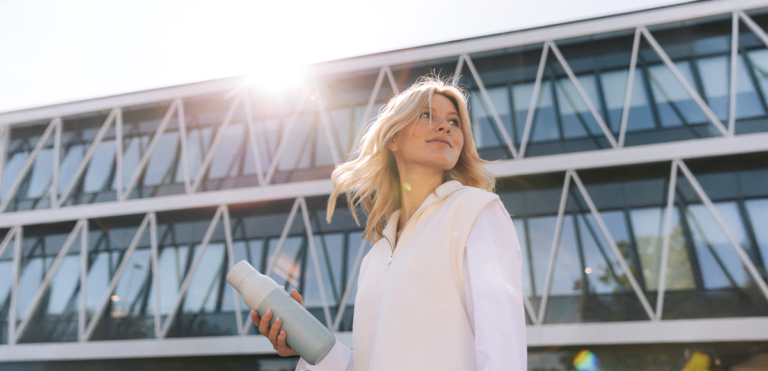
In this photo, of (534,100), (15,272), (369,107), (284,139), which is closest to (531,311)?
(534,100)

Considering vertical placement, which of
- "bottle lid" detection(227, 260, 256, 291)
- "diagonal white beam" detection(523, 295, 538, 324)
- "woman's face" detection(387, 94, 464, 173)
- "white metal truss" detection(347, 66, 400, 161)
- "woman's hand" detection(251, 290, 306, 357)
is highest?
"white metal truss" detection(347, 66, 400, 161)

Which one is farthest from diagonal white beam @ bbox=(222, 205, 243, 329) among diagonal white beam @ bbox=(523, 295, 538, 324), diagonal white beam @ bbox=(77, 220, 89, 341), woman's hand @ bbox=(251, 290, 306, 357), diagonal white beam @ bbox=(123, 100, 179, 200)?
woman's hand @ bbox=(251, 290, 306, 357)

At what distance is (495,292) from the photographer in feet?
3.88

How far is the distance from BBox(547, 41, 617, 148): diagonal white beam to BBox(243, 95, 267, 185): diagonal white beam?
25.2 ft

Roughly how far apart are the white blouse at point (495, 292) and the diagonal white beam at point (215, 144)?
11794mm

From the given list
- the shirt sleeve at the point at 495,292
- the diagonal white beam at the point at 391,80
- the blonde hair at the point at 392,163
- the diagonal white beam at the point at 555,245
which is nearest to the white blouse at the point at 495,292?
the shirt sleeve at the point at 495,292

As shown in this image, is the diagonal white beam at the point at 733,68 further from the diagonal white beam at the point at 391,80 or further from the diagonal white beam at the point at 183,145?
the diagonal white beam at the point at 183,145

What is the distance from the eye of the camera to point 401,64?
1172cm

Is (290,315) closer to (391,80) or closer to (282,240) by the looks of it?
(282,240)

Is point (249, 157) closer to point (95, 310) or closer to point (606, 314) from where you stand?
point (95, 310)

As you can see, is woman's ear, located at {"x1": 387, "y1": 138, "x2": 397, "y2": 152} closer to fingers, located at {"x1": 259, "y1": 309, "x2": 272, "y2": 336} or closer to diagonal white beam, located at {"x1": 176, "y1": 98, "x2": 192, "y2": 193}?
fingers, located at {"x1": 259, "y1": 309, "x2": 272, "y2": 336}

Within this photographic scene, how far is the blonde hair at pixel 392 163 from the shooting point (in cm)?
188

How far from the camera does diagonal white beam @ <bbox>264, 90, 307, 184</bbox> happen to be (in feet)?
38.6

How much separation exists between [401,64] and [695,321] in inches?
329
